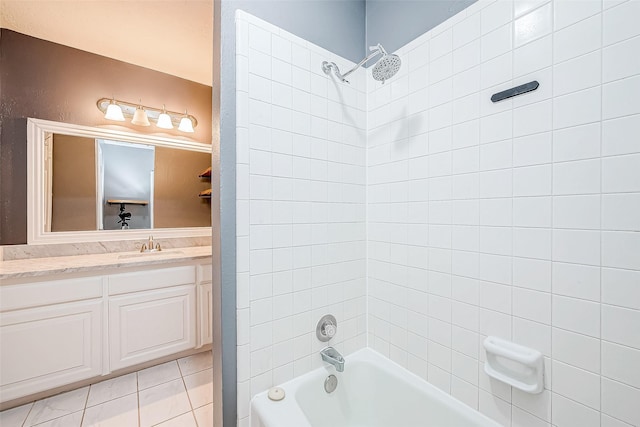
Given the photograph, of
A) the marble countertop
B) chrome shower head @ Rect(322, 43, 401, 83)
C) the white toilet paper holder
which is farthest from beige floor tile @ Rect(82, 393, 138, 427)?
chrome shower head @ Rect(322, 43, 401, 83)

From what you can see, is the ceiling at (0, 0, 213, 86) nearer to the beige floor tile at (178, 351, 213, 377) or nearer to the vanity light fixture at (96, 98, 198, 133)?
the vanity light fixture at (96, 98, 198, 133)

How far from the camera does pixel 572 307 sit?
862 mm

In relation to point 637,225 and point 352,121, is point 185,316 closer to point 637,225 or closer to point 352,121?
point 352,121

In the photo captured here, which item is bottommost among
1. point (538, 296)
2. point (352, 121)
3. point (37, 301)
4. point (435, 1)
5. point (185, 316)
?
point (185, 316)

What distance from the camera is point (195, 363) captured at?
2.19m

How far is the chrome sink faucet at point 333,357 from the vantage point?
1.31 metres

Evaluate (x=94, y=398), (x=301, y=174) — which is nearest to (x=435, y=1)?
(x=301, y=174)

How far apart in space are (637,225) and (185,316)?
2.61 meters

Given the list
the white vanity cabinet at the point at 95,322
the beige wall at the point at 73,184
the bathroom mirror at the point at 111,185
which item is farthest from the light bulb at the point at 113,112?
the white vanity cabinet at the point at 95,322

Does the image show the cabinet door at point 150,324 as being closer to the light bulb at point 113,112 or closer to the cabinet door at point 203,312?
the cabinet door at point 203,312

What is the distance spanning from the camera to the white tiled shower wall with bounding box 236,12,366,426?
115 cm

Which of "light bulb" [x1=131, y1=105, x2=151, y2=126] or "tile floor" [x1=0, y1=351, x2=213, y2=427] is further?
"light bulb" [x1=131, y1=105, x2=151, y2=126]

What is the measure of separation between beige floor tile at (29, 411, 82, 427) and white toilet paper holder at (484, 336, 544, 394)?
2.24 m

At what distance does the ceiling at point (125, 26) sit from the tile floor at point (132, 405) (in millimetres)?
2606
